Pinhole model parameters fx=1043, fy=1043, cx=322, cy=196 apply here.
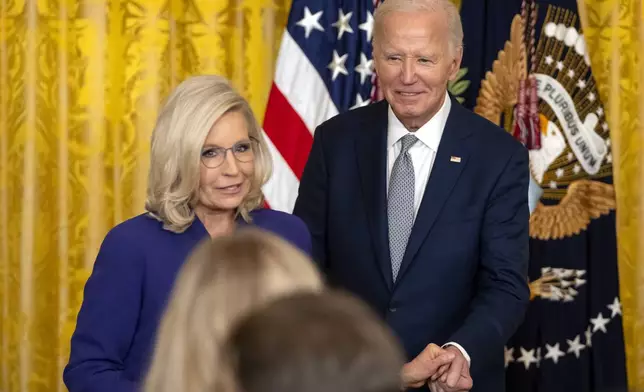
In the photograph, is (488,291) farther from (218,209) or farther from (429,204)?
(218,209)

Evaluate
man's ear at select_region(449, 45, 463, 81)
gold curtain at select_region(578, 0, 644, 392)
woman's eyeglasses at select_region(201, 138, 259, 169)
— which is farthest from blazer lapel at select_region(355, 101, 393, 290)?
gold curtain at select_region(578, 0, 644, 392)

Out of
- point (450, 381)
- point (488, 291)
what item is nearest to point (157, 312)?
point (450, 381)

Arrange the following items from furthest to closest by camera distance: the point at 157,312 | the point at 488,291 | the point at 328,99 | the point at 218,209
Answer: the point at 328,99 < the point at 488,291 < the point at 218,209 < the point at 157,312

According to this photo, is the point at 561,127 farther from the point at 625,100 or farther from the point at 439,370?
the point at 439,370

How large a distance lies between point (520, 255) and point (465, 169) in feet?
1.02

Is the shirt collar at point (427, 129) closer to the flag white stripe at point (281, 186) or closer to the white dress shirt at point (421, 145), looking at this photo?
the white dress shirt at point (421, 145)

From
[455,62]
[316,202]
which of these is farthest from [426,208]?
[455,62]

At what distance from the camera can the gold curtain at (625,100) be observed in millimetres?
4805

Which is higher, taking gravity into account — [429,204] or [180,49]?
[180,49]

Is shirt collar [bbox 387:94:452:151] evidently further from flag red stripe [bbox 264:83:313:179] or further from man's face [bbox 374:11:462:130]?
flag red stripe [bbox 264:83:313:179]

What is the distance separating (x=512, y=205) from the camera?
3193mm

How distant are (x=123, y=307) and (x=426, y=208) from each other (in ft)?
3.51

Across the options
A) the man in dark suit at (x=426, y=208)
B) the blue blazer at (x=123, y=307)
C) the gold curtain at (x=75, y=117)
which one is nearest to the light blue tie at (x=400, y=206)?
the man in dark suit at (x=426, y=208)

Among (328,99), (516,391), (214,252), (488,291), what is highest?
(328,99)
